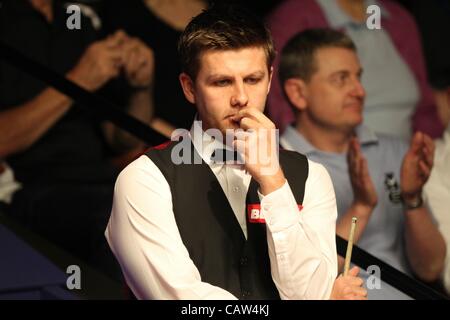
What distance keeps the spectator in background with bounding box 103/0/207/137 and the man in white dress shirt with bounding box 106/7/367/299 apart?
4.48 feet

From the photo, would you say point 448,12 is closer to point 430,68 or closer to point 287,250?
point 430,68

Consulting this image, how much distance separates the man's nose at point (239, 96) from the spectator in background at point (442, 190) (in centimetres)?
165

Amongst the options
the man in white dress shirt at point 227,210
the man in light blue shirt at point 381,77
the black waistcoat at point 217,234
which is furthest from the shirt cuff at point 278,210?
the man in light blue shirt at point 381,77

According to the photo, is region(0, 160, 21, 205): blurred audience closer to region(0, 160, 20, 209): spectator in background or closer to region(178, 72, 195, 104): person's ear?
region(0, 160, 20, 209): spectator in background

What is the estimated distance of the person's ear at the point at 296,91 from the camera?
147 inches

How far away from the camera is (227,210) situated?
243 cm

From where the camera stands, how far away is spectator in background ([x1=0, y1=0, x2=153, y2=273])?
137 inches

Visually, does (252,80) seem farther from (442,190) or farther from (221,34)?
(442,190)

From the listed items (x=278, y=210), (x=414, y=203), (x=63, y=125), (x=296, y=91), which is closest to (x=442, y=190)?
(x=414, y=203)

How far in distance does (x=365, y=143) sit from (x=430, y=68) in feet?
2.42

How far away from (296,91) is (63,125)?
92 cm

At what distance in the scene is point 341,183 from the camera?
367cm
